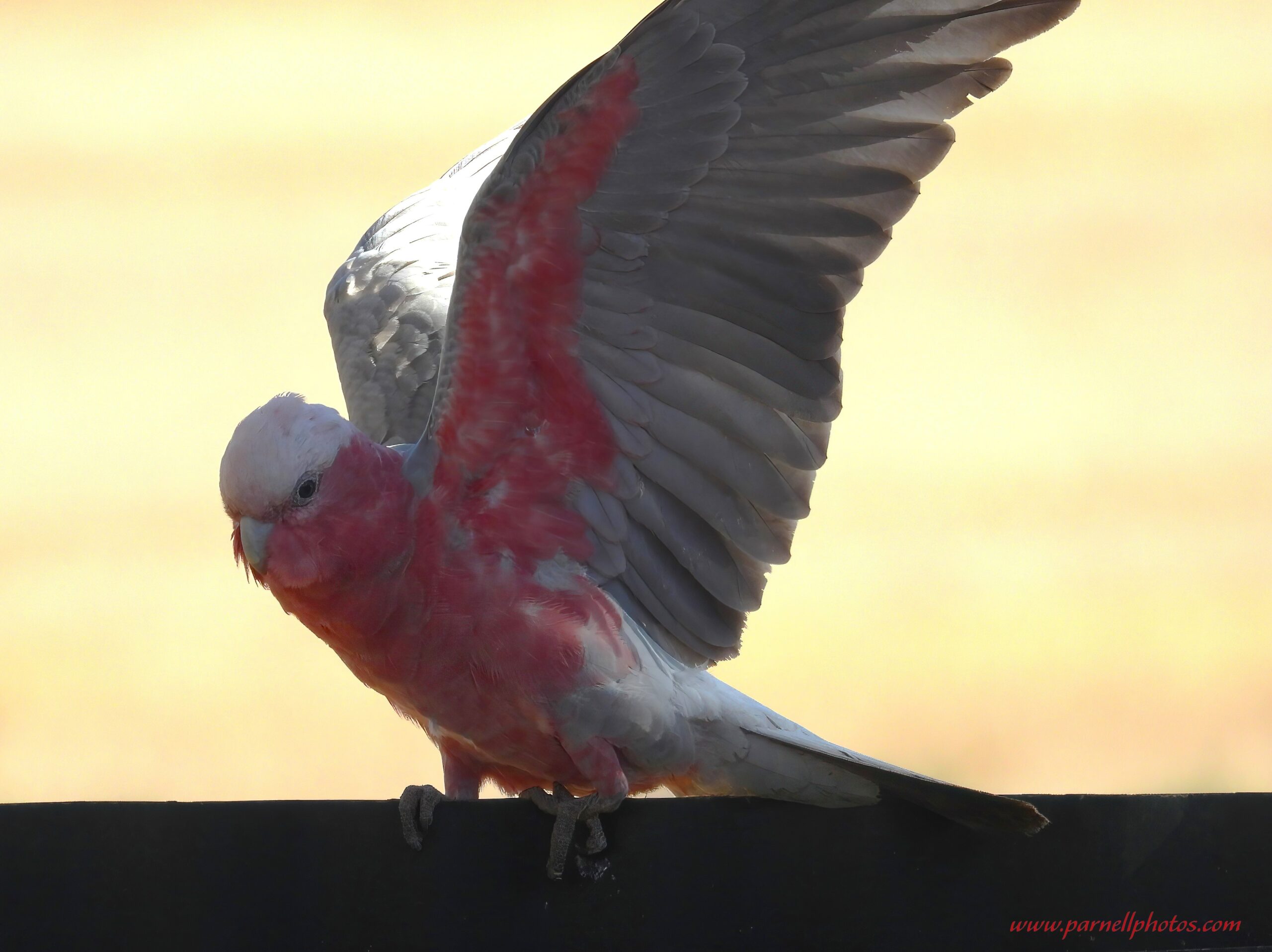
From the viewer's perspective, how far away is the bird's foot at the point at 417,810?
7.84ft

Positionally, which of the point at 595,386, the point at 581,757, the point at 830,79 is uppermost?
the point at 830,79

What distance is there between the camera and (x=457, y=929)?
2352mm

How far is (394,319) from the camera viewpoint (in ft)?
12.7

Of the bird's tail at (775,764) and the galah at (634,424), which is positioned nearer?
the galah at (634,424)

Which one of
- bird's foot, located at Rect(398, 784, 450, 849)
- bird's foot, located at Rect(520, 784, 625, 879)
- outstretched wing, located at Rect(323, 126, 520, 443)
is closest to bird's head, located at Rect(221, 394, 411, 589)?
bird's foot, located at Rect(398, 784, 450, 849)

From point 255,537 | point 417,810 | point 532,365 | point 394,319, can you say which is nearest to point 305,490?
point 255,537

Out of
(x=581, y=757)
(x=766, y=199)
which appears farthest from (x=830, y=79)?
(x=581, y=757)

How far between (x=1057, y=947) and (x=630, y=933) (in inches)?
28.6

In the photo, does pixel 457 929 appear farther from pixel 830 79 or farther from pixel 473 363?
pixel 830 79

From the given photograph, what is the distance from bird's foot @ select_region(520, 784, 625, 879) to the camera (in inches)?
97.8

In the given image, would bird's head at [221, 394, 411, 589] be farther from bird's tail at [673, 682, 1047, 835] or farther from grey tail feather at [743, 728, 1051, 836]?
grey tail feather at [743, 728, 1051, 836]

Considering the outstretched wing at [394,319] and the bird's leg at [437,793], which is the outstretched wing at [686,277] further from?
the outstretched wing at [394,319]

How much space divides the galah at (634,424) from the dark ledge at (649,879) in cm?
19

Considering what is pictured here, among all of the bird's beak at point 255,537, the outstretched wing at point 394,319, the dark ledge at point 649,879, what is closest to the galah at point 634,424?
the bird's beak at point 255,537
